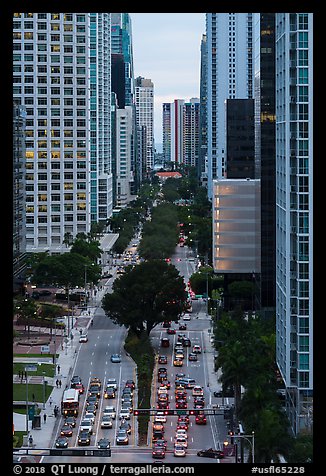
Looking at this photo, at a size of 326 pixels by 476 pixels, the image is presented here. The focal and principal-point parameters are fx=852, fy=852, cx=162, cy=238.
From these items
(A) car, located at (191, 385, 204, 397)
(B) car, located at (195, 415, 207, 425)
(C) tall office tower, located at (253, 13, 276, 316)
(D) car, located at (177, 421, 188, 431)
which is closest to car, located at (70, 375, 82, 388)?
(A) car, located at (191, 385, 204, 397)

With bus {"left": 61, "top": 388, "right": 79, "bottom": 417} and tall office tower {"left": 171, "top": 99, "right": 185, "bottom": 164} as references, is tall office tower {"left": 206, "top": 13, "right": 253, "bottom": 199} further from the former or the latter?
tall office tower {"left": 171, "top": 99, "right": 185, "bottom": 164}

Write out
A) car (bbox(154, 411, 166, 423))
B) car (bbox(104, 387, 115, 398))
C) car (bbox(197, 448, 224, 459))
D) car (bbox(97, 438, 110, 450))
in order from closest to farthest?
car (bbox(197, 448, 224, 459))
car (bbox(97, 438, 110, 450))
car (bbox(154, 411, 166, 423))
car (bbox(104, 387, 115, 398))

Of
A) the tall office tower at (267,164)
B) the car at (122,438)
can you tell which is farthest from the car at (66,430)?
the tall office tower at (267,164)

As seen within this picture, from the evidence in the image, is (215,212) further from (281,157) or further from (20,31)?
(20,31)

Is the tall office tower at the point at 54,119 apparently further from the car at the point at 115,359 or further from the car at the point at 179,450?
the car at the point at 179,450

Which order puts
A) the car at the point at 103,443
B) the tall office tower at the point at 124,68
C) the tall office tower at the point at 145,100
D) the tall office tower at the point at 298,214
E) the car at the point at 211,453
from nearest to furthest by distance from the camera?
1. the car at the point at 211,453
2. the car at the point at 103,443
3. the tall office tower at the point at 298,214
4. the tall office tower at the point at 124,68
5. the tall office tower at the point at 145,100

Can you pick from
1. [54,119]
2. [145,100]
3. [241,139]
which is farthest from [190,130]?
[241,139]
